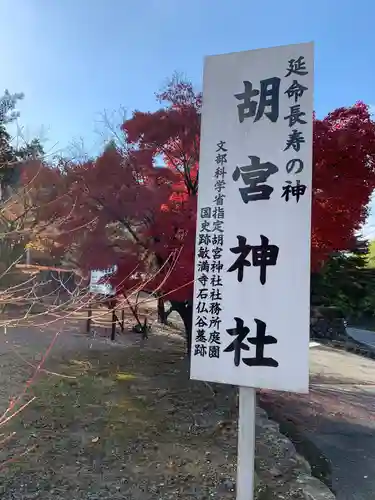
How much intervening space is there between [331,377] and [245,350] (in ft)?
21.4

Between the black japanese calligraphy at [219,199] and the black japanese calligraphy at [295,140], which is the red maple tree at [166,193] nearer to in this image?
the black japanese calligraphy at [219,199]

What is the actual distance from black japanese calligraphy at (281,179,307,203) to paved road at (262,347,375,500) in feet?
8.60

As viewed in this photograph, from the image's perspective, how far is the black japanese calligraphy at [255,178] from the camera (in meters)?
2.67

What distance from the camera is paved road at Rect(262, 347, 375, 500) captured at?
12.9 feet

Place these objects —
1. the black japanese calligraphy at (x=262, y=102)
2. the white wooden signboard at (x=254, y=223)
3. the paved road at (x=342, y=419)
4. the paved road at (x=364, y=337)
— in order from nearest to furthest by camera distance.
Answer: the white wooden signboard at (x=254, y=223)
the black japanese calligraphy at (x=262, y=102)
the paved road at (x=342, y=419)
the paved road at (x=364, y=337)

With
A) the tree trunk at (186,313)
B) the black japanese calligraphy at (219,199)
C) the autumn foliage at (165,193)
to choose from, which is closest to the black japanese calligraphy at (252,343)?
the black japanese calligraphy at (219,199)

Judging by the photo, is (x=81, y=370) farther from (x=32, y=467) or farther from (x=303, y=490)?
(x=303, y=490)

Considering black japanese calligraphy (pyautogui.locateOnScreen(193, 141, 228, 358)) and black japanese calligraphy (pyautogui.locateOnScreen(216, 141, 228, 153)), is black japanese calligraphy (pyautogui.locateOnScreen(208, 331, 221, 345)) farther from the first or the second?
black japanese calligraphy (pyautogui.locateOnScreen(216, 141, 228, 153))

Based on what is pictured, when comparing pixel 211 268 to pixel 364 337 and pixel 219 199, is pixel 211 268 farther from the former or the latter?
pixel 364 337

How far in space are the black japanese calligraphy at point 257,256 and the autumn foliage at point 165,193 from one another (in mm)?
2438

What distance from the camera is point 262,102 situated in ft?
9.06

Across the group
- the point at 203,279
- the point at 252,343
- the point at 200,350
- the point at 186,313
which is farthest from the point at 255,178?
the point at 186,313

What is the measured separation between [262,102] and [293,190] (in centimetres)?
64

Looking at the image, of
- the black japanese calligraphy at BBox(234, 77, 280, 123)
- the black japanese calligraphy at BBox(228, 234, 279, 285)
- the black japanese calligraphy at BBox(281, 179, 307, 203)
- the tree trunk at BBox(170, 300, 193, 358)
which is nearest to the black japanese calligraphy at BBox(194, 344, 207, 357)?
the black japanese calligraphy at BBox(228, 234, 279, 285)
